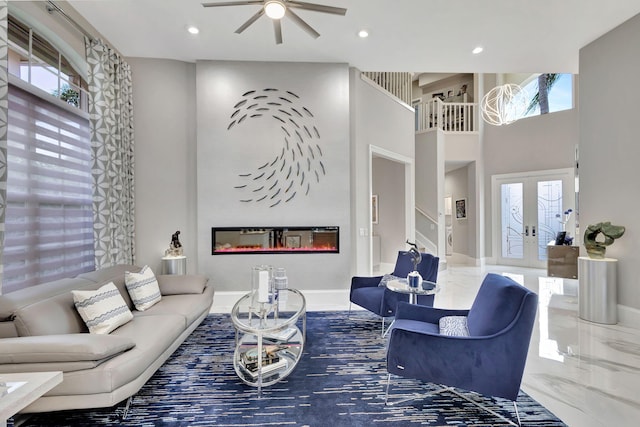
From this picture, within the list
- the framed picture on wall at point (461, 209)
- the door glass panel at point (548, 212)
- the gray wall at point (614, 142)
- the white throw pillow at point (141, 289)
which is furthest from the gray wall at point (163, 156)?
the door glass panel at point (548, 212)

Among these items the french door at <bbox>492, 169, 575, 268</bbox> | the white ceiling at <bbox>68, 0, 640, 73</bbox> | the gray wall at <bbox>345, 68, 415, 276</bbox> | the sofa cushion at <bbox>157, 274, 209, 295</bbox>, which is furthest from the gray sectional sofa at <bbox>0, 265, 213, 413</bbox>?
the french door at <bbox>492, 169, 575, 268</bbox>

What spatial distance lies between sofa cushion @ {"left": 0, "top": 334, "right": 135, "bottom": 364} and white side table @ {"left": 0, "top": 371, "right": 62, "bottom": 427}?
4.2 inches

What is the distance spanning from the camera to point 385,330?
3.38 metres

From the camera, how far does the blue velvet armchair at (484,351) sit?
1.77 meters

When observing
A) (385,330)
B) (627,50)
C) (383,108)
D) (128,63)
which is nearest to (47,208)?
(128,63)

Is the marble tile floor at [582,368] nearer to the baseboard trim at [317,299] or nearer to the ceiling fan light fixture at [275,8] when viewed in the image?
the baseboard trim at [317,299]

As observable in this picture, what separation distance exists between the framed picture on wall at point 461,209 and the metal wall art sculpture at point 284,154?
6.09 metres

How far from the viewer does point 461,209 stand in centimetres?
890

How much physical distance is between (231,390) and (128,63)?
15.5ft

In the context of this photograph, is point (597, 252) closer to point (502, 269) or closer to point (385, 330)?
point (385, 330)

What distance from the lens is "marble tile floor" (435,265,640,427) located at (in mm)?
2029

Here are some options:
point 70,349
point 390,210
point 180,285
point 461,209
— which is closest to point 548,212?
point 461,209

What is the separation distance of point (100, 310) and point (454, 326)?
2.76 metres

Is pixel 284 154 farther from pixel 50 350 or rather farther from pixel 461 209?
pixel 461 209
